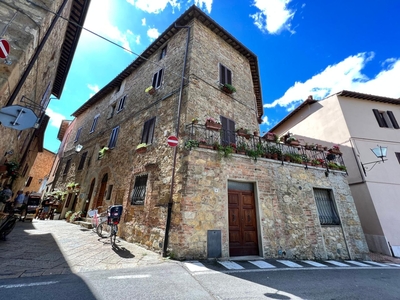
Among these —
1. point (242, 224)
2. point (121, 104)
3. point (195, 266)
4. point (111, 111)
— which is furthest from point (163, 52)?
point (195, 266)

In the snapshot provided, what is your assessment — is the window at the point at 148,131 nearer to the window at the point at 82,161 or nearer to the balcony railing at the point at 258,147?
the balcony railing at the point at 258,147

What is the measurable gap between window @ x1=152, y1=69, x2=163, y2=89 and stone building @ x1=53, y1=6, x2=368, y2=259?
0.09 meters

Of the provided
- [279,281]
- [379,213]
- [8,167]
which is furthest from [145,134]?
[379,213]

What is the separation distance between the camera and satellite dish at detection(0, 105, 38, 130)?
137 inches

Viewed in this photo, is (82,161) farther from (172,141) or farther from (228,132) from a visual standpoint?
(228,132)

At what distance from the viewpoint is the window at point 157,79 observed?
31.1 feet

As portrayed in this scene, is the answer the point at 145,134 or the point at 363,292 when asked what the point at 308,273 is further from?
the point at 145,134

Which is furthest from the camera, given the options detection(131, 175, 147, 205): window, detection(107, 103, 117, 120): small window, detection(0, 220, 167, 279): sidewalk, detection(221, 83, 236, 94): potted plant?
detection(107, 103, 117, 120): small window

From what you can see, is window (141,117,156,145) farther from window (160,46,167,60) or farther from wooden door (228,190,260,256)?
window (160,46,167,60)

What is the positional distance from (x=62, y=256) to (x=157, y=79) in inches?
337

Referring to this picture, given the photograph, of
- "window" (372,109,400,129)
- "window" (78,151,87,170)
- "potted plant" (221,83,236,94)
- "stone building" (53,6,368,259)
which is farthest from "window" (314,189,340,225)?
"window" (78,151,87,170)

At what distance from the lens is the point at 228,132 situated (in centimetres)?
795

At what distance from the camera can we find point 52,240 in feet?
18.3

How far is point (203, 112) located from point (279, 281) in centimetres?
612
